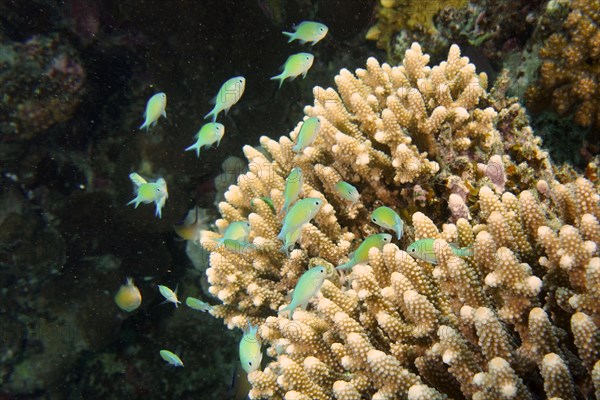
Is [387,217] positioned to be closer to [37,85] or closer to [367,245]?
[367,245]

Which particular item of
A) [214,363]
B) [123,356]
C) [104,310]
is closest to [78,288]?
[104,310]

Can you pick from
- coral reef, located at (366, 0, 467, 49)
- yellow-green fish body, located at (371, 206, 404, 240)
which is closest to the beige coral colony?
yellow-green fish body, located at (371, 206, 404, 240)

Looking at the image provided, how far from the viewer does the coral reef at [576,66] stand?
12.3ft

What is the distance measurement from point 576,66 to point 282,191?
3268 millimetres

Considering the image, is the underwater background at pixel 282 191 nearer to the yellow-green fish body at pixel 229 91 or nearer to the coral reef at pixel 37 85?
the coral reef at pixel 37 85

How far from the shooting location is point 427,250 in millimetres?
2414

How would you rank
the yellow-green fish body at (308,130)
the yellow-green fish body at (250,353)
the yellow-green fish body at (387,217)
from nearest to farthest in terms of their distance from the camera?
the yellow-green fish body at (387,217), the yellow-green fish body at (250,353), the yellow-green fish body at (308,130)

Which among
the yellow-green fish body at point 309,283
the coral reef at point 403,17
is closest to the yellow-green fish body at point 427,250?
the yellow-green fish body at point 309,283

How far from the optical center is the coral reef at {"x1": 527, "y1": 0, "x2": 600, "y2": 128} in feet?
12.3

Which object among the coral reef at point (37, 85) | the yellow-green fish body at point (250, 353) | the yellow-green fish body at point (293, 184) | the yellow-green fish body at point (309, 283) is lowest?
the coral reef at point (37, 85)

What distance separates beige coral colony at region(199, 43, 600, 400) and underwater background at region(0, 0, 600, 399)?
2 centimetres

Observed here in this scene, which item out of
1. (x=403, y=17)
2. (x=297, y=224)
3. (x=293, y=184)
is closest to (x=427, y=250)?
(x=297, y=224)

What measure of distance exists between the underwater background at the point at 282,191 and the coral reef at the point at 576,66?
0.7 inches

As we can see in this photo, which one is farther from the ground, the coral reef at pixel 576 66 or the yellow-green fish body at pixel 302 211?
the coral reef at pixel 576 66
